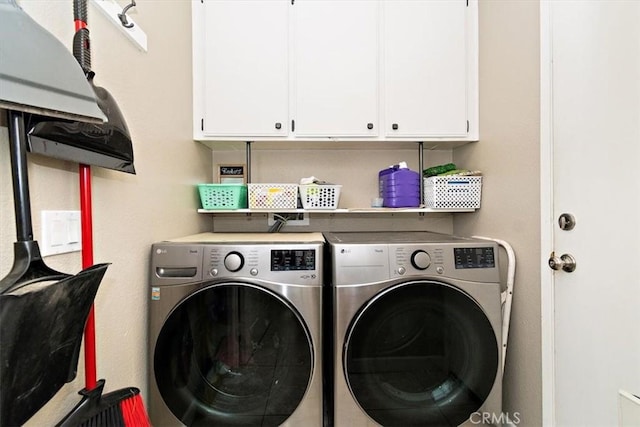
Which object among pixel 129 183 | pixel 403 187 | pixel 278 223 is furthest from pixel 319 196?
pixel 129 183

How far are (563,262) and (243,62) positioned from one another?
1.77 meters

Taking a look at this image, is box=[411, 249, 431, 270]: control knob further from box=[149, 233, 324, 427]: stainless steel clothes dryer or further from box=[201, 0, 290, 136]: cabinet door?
box=[201, 0, 290, 136]: cabinet door

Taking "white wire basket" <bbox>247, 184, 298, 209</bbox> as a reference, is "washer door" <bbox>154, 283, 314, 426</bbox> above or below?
below

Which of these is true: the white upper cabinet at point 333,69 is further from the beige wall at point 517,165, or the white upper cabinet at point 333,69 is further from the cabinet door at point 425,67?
the beige wall at point 517,165

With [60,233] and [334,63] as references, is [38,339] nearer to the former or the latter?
[60,233]

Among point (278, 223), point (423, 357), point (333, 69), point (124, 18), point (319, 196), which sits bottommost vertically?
point (423, 357)

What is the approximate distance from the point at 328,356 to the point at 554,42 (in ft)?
5.18

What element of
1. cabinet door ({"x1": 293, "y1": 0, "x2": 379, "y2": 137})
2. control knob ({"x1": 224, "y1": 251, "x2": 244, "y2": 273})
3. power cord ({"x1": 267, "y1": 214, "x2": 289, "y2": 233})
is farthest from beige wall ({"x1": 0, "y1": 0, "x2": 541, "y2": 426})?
cabinet door ({"x1": 293, "y1": 0, "x2": 379, "y2": 137})

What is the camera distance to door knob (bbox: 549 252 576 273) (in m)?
0.99

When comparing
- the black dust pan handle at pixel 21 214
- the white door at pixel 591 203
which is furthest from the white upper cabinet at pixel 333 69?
the black dust pan handle at pixel 21 214

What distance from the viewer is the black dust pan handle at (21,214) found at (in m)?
0.55

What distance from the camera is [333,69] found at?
1.52m

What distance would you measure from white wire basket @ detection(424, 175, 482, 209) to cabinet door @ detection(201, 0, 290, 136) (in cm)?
102

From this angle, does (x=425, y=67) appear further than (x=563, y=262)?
Yes
